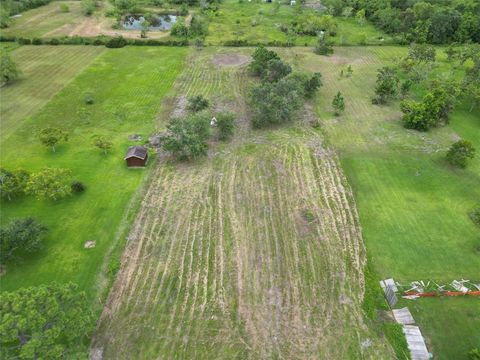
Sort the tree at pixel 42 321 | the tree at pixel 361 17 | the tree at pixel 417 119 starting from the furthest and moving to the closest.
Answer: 1. the tree at pixel 361 17
2. the tree at pixel 417 119
3. the tree at pixel 42 321

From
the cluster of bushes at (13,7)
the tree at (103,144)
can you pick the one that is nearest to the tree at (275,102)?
the tree at (103,144)

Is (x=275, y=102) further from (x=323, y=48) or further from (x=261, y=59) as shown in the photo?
(x=323, y=48)

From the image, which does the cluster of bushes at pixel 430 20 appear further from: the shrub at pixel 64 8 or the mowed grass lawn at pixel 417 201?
the shrub at pixel 64 8

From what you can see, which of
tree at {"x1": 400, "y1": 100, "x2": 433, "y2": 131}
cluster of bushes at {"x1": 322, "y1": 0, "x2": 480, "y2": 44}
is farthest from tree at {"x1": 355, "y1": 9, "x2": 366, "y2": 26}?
tree at {"x1": 400, "y1": 100, "x2": 433, "y2": 131}

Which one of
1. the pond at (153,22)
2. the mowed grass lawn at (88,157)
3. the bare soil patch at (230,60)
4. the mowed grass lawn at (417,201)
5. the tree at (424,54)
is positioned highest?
the tree at (424,54)

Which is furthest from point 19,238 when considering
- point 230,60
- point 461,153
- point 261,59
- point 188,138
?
point 230,60

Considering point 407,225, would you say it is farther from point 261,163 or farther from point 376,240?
point 261,163
